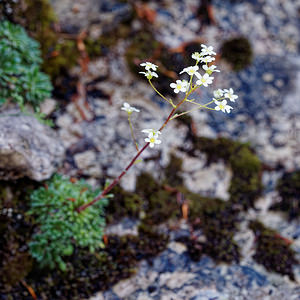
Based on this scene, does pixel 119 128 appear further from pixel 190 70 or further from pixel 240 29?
pixel 240 29

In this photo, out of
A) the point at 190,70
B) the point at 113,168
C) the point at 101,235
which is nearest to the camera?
the point at 190,70

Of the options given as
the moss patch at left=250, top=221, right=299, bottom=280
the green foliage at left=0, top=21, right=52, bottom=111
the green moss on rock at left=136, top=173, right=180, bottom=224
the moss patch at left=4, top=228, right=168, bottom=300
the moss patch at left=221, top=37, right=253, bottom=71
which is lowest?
the moss patch at left=4, top=228, right=168, bottom=300

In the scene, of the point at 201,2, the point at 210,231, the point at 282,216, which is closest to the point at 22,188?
the point at 210,231

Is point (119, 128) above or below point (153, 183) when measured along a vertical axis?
above

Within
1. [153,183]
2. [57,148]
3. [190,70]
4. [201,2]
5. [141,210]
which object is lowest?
[141,210]

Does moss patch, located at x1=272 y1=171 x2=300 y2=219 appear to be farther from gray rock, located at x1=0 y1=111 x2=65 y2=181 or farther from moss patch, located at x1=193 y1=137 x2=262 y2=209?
gray rock, located at x1=0 y1=111 x2=65 y2=181

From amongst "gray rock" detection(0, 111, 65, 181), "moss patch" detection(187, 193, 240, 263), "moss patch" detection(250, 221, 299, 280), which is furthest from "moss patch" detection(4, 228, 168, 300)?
"moss patch" detection(250, 221, 299, 280)

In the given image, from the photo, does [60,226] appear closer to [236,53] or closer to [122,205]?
[122,205]
